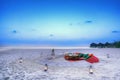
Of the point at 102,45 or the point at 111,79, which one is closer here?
the point at 111,79

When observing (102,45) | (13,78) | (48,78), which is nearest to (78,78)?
(48,78)

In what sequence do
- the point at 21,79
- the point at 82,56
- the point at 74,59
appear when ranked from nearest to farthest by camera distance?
the point at 21,79
the point at 74,59
the point at 82,56

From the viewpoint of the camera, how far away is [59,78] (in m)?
16.0

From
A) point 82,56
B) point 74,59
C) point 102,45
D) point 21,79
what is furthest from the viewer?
point 102,45

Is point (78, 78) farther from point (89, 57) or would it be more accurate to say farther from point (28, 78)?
point (89, 57)

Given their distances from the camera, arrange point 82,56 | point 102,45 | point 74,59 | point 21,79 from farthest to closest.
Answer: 1. point 102,45
2. point 82,56
3. point 74,59
4. point 21,79

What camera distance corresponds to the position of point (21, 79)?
50.6ft

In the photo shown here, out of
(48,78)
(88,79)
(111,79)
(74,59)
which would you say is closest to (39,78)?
(48,78)

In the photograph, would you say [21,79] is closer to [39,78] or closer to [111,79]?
[39,78]

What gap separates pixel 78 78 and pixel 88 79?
3.26ft

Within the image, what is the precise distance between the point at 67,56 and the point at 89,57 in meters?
4.64

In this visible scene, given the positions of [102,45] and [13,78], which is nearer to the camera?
[13,78]

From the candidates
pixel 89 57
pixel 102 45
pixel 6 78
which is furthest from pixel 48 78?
pixel 102 45

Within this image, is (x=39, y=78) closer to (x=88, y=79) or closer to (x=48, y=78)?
(x=48, y=78)
